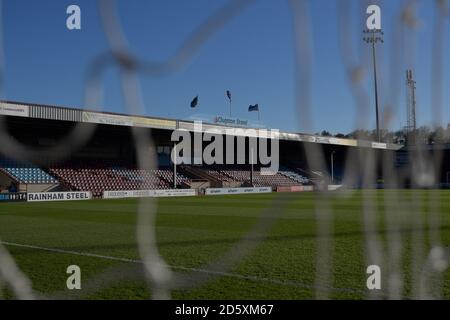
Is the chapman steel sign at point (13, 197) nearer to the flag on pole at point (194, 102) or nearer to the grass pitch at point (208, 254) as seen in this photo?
the flag on pole at point (194, 102)

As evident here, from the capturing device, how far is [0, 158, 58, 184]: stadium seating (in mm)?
22797

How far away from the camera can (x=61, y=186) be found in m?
23.5

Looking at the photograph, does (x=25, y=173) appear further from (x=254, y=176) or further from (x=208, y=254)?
(x=208, y=254)

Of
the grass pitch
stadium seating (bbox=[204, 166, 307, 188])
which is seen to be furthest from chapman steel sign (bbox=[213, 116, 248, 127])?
the grass pitch

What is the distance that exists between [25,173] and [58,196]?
4225 millimetres

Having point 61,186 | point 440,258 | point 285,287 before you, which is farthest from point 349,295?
point 61,186

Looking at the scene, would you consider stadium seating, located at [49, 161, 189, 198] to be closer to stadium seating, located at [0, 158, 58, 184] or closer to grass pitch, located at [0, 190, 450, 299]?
stadium seating, located at [0, 158, 58, 184]

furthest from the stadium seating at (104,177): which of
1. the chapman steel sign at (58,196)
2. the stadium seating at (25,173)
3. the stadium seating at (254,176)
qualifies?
the stadium seating at (254,176)

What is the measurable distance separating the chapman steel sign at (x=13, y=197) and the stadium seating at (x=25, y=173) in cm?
335

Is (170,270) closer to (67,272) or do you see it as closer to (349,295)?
(67,272)

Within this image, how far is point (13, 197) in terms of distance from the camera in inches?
753

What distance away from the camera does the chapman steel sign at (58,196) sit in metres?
19.5

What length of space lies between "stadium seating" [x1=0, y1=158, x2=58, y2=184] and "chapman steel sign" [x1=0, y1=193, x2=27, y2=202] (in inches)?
132
